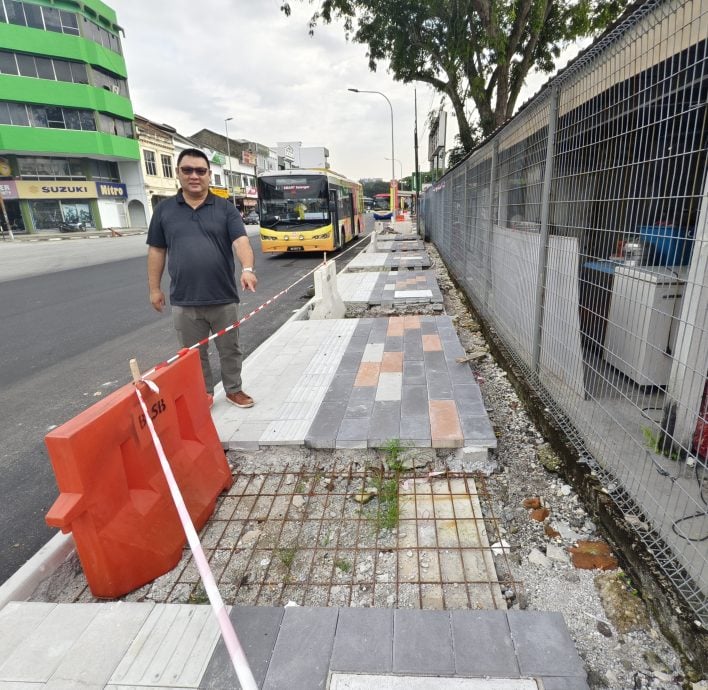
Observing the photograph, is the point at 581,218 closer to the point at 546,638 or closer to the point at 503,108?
the point at 546,638

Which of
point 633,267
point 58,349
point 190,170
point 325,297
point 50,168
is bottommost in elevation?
point 58,349

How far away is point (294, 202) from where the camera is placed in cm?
1641

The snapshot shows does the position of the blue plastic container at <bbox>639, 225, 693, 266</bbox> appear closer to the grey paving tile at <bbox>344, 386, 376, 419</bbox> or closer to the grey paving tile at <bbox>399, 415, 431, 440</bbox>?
the grey paving tile at <bbox>399, 415, 431, 440</bbox>

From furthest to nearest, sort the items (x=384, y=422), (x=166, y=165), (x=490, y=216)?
1. (x=166, y=165)
2. (x=490, y=216)
3. (x=384, y=422)

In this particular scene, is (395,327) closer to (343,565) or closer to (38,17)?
(343,565)

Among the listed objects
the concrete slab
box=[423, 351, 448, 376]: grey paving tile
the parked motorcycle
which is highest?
the parked motorcycle

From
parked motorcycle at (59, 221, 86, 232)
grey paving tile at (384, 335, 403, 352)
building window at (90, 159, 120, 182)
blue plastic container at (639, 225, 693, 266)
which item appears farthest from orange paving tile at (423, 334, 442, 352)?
building window at (90, 159, 120, 182)

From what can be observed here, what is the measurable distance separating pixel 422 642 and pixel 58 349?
6931mm

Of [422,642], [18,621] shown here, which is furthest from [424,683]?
[18,621]

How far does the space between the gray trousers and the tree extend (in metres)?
11.3

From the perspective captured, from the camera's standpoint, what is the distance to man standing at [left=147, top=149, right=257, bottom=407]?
3559mm

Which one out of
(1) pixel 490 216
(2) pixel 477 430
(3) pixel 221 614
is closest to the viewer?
(3) pixel 221 614

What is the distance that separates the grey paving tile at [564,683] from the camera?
1.64 metres

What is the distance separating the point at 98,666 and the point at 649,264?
3225mm
